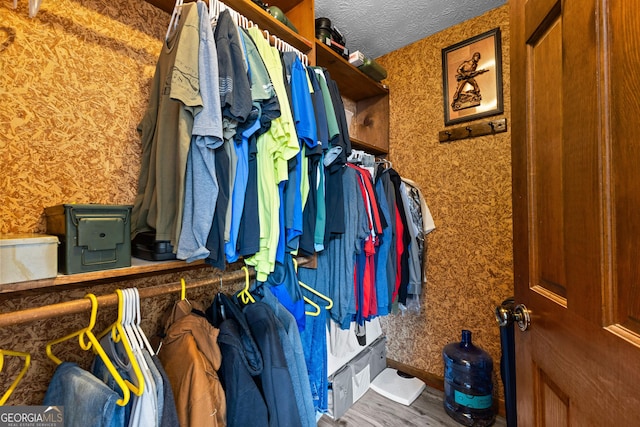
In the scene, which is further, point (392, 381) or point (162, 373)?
point (392, 381)

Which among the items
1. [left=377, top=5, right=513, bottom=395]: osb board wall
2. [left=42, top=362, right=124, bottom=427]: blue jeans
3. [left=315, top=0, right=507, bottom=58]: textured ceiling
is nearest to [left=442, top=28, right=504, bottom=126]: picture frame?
[left=377, top=5, right=513, bottom=395]: osb board wall

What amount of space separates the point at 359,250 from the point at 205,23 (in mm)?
1133

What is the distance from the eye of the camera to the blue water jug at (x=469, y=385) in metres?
1.55

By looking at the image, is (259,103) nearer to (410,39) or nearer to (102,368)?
(102,368)

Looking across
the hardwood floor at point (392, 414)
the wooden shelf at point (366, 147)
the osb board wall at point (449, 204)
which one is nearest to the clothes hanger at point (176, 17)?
the wooden shelf at point (366, 147)

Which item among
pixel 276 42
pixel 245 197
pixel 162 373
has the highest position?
pixel 276 42

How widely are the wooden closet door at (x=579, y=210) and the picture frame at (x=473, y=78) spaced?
110cm

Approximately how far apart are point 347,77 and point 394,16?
1.53 feet

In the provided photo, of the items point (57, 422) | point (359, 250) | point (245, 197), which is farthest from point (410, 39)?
point (57, 422)

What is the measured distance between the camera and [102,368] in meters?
0.72

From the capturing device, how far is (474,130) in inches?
68.9

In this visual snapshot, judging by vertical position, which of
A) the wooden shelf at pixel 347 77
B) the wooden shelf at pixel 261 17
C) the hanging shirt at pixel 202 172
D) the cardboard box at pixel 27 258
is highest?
the wooden shelf at pixel 347 77

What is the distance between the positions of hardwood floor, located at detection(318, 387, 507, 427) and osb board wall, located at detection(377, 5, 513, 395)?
0.86ft

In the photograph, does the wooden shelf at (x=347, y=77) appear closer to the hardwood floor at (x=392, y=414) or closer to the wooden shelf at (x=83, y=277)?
the wooden shelf at (x=83, y=277)
